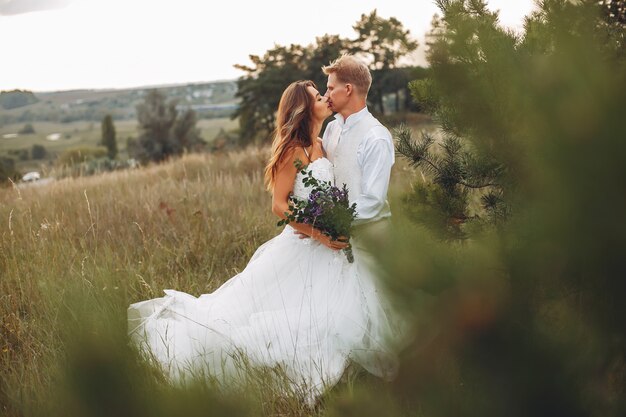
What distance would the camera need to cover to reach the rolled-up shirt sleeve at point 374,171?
3324 mm

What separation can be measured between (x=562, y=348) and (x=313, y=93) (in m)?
3.26

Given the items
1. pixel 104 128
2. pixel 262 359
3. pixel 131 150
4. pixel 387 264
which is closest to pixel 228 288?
pixel 262 359

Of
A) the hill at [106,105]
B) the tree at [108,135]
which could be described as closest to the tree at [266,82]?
the tree at [108,135]

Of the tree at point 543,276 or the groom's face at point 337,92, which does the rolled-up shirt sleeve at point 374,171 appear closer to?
the groom's face at point 337,92

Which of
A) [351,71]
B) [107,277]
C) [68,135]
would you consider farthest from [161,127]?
[351,71]

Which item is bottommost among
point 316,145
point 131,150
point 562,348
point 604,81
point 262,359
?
point 131,150

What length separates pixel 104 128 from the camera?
70.1 meters

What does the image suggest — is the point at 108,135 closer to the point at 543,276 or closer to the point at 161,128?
the point at 161,128

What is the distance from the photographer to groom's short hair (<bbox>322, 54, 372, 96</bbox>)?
3.54 metres

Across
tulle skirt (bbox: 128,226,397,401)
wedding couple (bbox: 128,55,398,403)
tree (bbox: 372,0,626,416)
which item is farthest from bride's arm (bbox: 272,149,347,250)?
tree (bbox: 372,0,626,416)

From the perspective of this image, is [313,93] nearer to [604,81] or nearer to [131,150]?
[604,81]

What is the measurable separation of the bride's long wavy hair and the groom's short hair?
0.26 metres

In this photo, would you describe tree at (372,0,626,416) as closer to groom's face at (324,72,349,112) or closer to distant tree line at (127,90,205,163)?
groom's face at (324,72,349,112)

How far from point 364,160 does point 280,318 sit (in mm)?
1097
